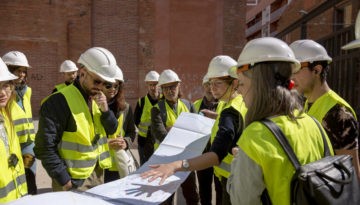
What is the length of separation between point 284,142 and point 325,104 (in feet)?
3.60

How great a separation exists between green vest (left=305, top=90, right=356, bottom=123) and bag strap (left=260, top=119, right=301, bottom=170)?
→ 3.28ft

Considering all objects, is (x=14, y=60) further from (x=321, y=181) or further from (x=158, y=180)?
(x=321, y=181)

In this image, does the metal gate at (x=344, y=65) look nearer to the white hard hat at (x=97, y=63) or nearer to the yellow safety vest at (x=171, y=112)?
the yellow safety vest at (x=171, y=112)

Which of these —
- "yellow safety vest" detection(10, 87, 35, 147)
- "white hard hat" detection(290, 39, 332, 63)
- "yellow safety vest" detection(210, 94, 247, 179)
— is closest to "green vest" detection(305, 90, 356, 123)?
"white hard hat" detection(290, 39, 332, 63)

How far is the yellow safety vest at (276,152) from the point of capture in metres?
1.36

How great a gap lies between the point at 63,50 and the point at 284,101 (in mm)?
12836

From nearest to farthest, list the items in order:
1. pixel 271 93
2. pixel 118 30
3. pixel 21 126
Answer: pixel 271 93 < pixel 21 126 < pixel 118 30

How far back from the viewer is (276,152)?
137 centimetres

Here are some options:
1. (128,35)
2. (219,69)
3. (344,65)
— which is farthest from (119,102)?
(128,35)

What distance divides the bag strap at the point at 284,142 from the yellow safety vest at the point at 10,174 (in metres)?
1.66

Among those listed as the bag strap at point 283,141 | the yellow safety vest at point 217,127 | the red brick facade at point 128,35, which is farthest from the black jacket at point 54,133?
the red brick facade at point 128,35

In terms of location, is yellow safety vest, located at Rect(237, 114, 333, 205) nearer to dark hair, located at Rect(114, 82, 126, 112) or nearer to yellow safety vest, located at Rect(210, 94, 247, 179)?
yellow safety vest, located at Rect(210, 94, 247, 179)

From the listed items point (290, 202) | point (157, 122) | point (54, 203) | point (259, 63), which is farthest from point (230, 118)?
point (157, 122)

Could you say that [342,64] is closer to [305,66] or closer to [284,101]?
[305,66]
